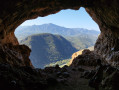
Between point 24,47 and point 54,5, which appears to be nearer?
point 54,5

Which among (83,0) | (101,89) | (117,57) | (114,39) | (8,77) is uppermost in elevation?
(83,0)

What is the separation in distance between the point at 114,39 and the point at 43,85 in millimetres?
20212

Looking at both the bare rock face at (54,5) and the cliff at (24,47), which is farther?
the bare rock face at (54,5)

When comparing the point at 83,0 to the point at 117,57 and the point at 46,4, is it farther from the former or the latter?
the point at 117,57

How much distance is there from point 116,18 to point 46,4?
14103mm

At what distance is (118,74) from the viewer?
35.8ft

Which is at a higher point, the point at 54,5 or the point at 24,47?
the point at 54,5

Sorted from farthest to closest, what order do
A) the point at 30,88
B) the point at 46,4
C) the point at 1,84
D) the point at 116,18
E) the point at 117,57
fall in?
the point at 46,4, the point at 117,57, the point at 116,18, the point at 30,88, the point at 1,84

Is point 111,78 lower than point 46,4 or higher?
lower

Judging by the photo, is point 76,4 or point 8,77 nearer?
point 8,77

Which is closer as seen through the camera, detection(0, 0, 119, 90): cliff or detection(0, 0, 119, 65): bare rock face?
detection(0, 0, 119, 90): cliff

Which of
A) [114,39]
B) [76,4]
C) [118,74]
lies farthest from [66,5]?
[118,74]

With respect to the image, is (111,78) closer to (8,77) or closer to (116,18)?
(8,77)

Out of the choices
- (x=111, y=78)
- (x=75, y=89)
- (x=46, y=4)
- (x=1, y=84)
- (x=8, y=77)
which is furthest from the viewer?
(x=46, y=4)
